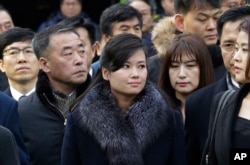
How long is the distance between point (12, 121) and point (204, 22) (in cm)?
194

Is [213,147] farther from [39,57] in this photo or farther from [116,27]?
[116,27]

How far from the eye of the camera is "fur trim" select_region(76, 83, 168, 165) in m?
6.43

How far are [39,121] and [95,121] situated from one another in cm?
102

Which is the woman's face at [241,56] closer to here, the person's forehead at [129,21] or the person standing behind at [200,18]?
the person standing behind at [200,18]

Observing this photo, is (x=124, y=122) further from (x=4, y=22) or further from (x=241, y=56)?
(x=4, y=22)

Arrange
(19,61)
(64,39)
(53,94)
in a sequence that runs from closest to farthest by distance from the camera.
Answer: (53,94)
(64,39)
(19,61)

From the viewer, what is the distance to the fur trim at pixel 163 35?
26.5 feet

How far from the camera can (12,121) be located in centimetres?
695

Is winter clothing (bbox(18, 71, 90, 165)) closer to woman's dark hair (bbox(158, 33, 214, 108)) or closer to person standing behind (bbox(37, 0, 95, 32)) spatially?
woman's dark hair (bbox(158, 33, 214, 108))

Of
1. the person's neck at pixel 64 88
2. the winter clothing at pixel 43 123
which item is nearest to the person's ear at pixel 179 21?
the winter clothing at pixel 43 123

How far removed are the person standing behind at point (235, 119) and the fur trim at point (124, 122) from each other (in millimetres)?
573

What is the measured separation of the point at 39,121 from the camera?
7477 mm

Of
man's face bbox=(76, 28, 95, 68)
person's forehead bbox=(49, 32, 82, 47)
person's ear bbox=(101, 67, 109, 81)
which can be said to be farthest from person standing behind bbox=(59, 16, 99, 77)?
person's ear bbox=(101, 67, 109, 81)

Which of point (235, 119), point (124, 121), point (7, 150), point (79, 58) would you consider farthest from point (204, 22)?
point (7, 150)
